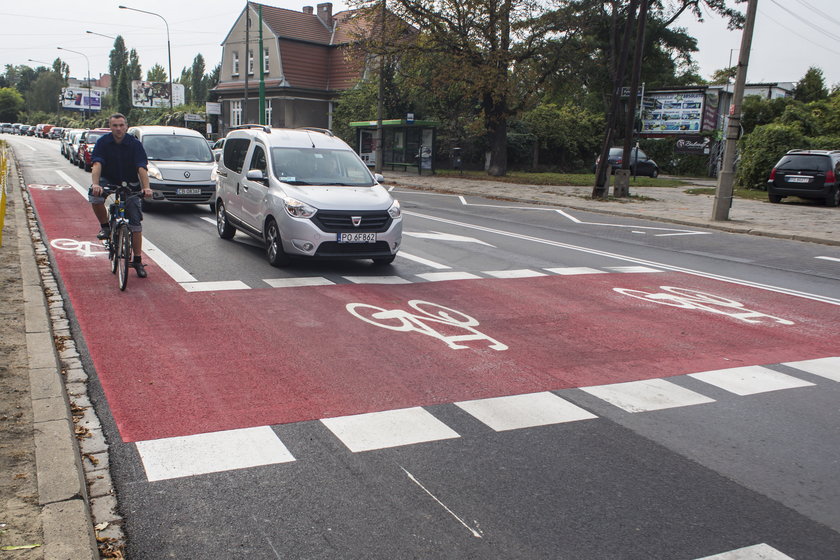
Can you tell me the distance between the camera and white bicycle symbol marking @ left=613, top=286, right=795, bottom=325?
335 inches

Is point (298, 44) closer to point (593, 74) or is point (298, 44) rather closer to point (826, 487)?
point (593, 74)

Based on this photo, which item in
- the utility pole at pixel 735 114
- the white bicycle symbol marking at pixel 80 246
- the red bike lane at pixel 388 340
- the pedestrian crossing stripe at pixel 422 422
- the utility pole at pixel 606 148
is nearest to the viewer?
the pedestrian crossing stripe at pixel 422 422

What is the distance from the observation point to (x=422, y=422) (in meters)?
4.86

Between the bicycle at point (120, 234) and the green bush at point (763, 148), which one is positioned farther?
the green bush at point (763, 148)

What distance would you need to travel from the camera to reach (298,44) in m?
54.2

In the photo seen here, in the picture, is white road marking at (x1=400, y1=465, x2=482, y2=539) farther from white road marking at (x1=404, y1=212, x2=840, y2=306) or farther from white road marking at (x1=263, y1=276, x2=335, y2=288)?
white road marking at (x1=404, y1=212, x2=840, y2=306)

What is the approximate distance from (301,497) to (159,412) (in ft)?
5.12

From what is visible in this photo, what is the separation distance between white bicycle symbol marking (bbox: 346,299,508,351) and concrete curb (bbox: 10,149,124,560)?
2.80 meters

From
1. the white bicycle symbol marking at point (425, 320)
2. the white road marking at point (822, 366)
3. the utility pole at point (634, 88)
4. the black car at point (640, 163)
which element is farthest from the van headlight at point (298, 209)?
the black car at point (640, 163)

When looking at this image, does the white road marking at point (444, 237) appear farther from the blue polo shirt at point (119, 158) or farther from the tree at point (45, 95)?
the tree at point (45, 95)

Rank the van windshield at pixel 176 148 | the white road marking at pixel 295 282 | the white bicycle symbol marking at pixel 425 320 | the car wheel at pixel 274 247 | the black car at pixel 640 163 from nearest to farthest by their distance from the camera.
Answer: the white bicycle symbol marking at pixel 425 320 → the white road marking at pixel 295 282 → the car wheel at pixel 274 247 → the van windshield at pixel 176 148 → the black car at pixel 640 163

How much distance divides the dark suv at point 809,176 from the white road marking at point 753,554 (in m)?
23.2

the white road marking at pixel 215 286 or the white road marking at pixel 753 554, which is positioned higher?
the white road marking at pixel 753 554

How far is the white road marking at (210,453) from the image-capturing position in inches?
160
